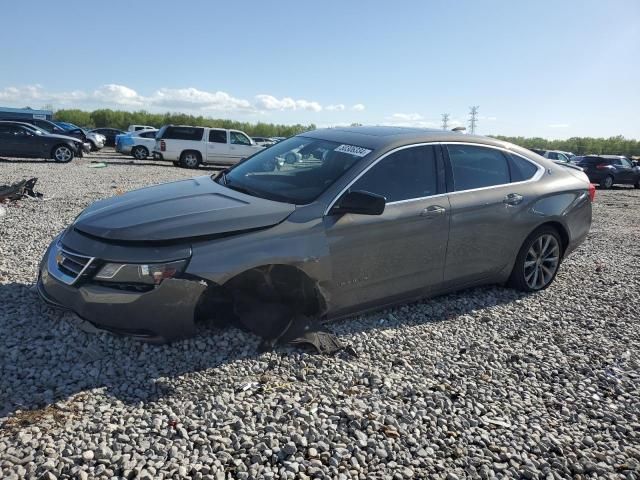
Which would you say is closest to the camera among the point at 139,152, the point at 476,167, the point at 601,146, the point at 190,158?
the point at 476,167

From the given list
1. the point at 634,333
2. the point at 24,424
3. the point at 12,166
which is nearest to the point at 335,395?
the point at 24,424

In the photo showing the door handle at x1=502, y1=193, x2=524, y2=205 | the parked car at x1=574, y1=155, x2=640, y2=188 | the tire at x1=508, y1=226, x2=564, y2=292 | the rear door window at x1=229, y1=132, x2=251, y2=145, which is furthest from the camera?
the parked car at x1=574, y1=155, x2=640, y2=188

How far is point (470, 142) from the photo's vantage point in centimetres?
510

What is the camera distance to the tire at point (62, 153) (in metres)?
21.1

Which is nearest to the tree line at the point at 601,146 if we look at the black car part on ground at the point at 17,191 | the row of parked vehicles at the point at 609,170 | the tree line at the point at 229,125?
the tree line at the point at 229,125

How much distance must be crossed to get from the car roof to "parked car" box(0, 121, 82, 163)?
62.9 feet

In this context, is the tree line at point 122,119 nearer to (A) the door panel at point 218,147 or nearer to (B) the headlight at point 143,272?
(A) the door panel at point 218,147

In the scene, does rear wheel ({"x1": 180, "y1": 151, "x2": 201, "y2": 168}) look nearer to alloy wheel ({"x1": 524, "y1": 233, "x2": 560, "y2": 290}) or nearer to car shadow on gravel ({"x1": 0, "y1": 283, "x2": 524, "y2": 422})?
car shadow on gravel ({"x1": 0, "y1": 283, "x2": 524, "y2": 422})

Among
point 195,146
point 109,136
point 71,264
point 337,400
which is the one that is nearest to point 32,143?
point 195,146

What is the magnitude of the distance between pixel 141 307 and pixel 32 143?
20475mm

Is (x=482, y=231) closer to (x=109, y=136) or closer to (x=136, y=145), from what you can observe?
(x=136, y=145)

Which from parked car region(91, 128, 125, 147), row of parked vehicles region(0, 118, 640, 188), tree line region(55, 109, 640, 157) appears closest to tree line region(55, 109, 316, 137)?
tree line region(55, 109, 640, 157)

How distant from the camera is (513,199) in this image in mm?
5160

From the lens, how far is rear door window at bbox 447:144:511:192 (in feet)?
16.0
